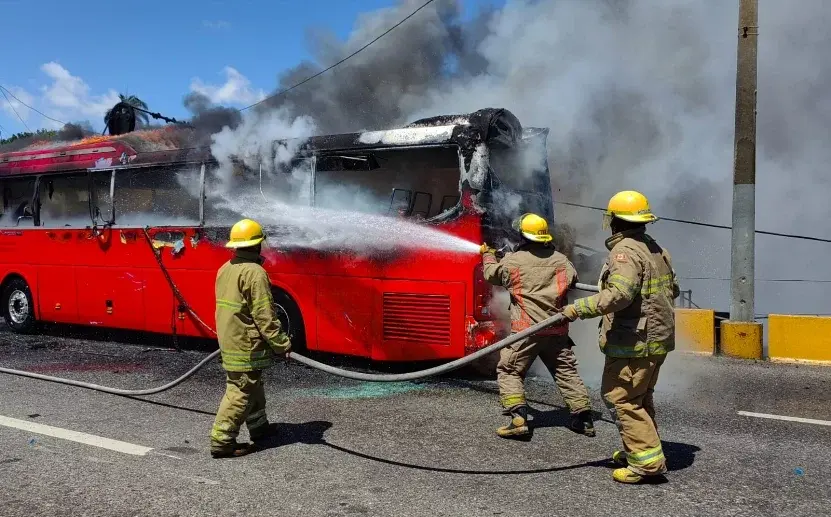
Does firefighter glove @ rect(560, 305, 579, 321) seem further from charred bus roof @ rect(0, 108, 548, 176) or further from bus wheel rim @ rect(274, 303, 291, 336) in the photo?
bus wheel rim @ rect(274, 303, 291, 336)

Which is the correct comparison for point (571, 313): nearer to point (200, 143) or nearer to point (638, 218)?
point (638, 218)

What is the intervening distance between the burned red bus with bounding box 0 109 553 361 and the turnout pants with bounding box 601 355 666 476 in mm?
2389

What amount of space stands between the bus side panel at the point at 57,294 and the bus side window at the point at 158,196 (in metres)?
1.38

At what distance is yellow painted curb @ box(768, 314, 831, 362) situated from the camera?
7.68m

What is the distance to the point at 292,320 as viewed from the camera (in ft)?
24.0

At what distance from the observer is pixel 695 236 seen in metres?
17.7

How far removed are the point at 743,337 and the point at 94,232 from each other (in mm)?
8234

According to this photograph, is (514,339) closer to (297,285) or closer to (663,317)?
(663,317)

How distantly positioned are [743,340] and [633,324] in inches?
203

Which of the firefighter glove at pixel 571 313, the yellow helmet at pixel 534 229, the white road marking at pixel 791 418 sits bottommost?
the white road marking at pixel 791 418

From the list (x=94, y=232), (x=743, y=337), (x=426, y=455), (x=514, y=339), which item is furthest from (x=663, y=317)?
(x=94, y=232)

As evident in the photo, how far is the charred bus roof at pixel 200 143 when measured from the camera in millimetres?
6281

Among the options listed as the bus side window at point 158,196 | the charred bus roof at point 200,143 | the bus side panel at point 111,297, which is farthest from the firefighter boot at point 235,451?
the bus side panel at point 111,297

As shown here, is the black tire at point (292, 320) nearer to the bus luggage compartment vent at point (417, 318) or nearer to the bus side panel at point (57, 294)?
the bus luggage compartment vent at point (417, 318)
